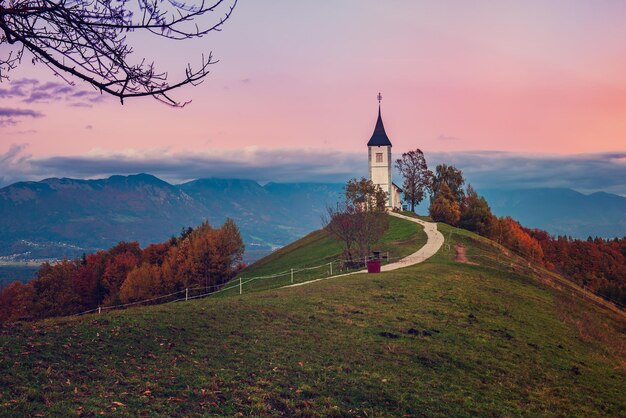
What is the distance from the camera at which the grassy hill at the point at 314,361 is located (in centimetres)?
1230

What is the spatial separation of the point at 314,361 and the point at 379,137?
106481mm

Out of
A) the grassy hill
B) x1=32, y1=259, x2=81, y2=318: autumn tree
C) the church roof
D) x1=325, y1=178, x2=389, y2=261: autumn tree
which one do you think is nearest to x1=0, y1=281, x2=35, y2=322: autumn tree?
x1=32, y1=259, x2=81, y2=318: autumn tree

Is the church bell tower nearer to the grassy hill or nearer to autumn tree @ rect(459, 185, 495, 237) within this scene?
autumn tree @ rect(459, 185, 495, 237)

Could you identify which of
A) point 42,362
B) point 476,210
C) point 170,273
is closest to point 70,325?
point 42,362

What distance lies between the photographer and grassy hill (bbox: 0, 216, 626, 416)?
1230cm

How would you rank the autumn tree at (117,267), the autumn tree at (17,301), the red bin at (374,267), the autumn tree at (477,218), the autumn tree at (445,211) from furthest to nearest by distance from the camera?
1. the autumn tree at (117,267)
2. the autumn tree at (445,211)
3. the autumn tree at (477,218)
4. the autumn tree at (17,301)
5. the red bin at (374,267)

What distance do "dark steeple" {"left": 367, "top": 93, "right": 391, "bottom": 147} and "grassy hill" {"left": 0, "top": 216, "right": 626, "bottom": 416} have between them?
90972 millimetres

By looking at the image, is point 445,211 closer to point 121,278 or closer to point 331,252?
point 331,252

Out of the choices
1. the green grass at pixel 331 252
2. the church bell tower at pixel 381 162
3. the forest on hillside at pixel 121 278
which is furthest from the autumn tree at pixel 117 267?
the church bell tower at pixel 381 162

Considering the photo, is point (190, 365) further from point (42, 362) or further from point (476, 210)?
point (476, 210)

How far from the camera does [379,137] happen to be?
119 meters

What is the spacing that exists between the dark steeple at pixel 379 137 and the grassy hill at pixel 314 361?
298ft

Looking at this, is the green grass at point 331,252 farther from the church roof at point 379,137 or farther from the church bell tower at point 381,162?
the church roof at point 379,137

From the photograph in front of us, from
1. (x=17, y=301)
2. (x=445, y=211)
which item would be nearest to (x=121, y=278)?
(x=17, y=301)
